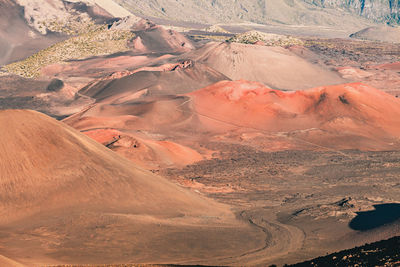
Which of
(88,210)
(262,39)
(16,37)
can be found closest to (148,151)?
(88,210)

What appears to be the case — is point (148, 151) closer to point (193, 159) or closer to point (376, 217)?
point (193, 159)

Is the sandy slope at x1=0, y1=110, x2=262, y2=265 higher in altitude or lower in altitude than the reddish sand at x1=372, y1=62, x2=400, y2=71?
higher

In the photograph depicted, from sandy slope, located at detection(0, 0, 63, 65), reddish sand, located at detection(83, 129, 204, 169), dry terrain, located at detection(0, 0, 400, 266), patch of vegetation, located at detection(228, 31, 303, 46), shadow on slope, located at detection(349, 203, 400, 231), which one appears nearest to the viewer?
dry terrain, located at detection(0, 0, 400, 266)

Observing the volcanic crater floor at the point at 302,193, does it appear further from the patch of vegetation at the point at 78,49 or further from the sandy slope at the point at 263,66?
the patch of vegetation at the point at 78,49

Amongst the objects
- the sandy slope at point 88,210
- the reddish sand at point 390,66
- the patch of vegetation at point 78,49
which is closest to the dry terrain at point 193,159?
the sandy slope at point 88,210

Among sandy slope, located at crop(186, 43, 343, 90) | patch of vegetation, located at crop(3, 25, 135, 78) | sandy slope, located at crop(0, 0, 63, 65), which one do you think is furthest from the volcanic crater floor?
sandy slope, located at crop(0, 0, 63, 65)

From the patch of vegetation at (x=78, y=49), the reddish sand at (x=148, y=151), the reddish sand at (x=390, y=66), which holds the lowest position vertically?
the patch of vegetation at (x=78, y=49)

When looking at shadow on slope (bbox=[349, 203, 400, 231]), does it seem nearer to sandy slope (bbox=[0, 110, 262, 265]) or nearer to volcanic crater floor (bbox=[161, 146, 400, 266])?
volcanic crater floor (bbox=[161, 146, 400, 266])
